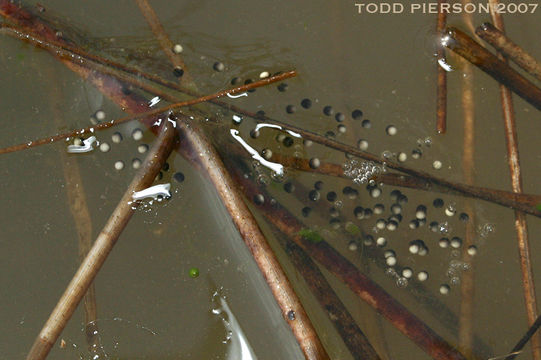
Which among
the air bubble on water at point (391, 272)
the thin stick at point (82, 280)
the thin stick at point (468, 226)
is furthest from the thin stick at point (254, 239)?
the thin stick at point (468, 226)

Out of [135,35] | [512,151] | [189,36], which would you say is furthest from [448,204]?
[135,35]

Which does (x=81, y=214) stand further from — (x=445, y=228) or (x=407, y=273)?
(x=445, y=228)

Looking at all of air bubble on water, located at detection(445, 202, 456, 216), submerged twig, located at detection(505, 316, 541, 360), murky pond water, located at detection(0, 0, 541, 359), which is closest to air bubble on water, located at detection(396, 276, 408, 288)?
murky pond water, located at detection(0, 0, 541, 359)

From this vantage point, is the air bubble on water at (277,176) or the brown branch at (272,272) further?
Answer: the air bubble on water at (277,176)

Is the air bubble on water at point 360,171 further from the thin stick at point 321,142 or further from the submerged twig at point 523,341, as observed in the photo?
the submerged twig at point 523,341

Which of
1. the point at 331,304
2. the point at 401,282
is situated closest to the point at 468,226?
the point at 401,282
